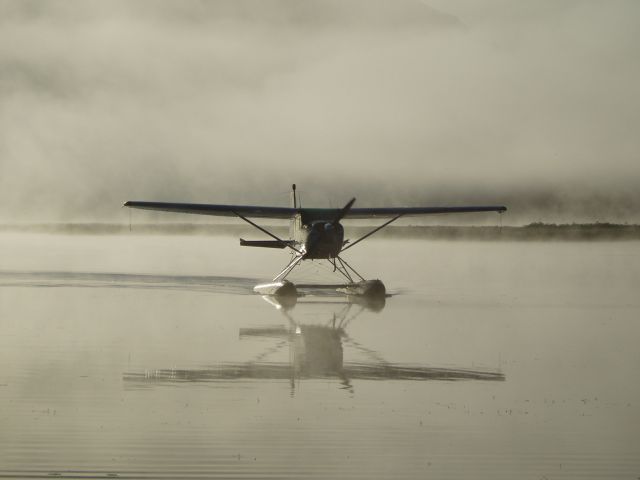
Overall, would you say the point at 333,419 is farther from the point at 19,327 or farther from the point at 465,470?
the point at 19,327

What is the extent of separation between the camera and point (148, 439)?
8492mm

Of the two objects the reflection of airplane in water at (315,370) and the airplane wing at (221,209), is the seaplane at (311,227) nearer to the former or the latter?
the airplane wing at (221,209)

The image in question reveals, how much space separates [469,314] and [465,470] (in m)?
11.9

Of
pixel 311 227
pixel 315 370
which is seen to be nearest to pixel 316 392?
pixel 315 370

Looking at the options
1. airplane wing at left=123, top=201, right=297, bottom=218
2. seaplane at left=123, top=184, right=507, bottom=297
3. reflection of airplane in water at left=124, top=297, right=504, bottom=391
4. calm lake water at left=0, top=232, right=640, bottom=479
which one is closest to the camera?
calm lake water at left=0, top=232, right=640, bottom=479

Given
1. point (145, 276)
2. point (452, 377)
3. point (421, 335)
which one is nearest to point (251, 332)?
point (421, 335)

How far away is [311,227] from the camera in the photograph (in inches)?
992

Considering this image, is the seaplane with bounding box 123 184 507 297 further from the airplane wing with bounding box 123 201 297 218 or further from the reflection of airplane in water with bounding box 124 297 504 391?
the reflection of airplane in water with bounding box 124 297 504 391

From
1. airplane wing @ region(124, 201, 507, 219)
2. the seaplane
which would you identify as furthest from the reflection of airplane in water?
airplane wing @ region(124, 201, 507, 219)

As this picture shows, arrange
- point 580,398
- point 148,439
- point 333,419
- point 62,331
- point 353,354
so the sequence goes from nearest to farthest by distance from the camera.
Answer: point 148,439 < point 333,419 < point 580,398 < point 353,354 < point 62,331

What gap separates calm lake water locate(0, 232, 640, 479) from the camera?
8.00 metres

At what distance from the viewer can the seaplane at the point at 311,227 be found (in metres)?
23.9

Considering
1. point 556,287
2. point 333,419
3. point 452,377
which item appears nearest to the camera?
point 333,419

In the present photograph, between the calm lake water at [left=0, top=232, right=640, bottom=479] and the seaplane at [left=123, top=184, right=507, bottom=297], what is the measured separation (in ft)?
10.0
